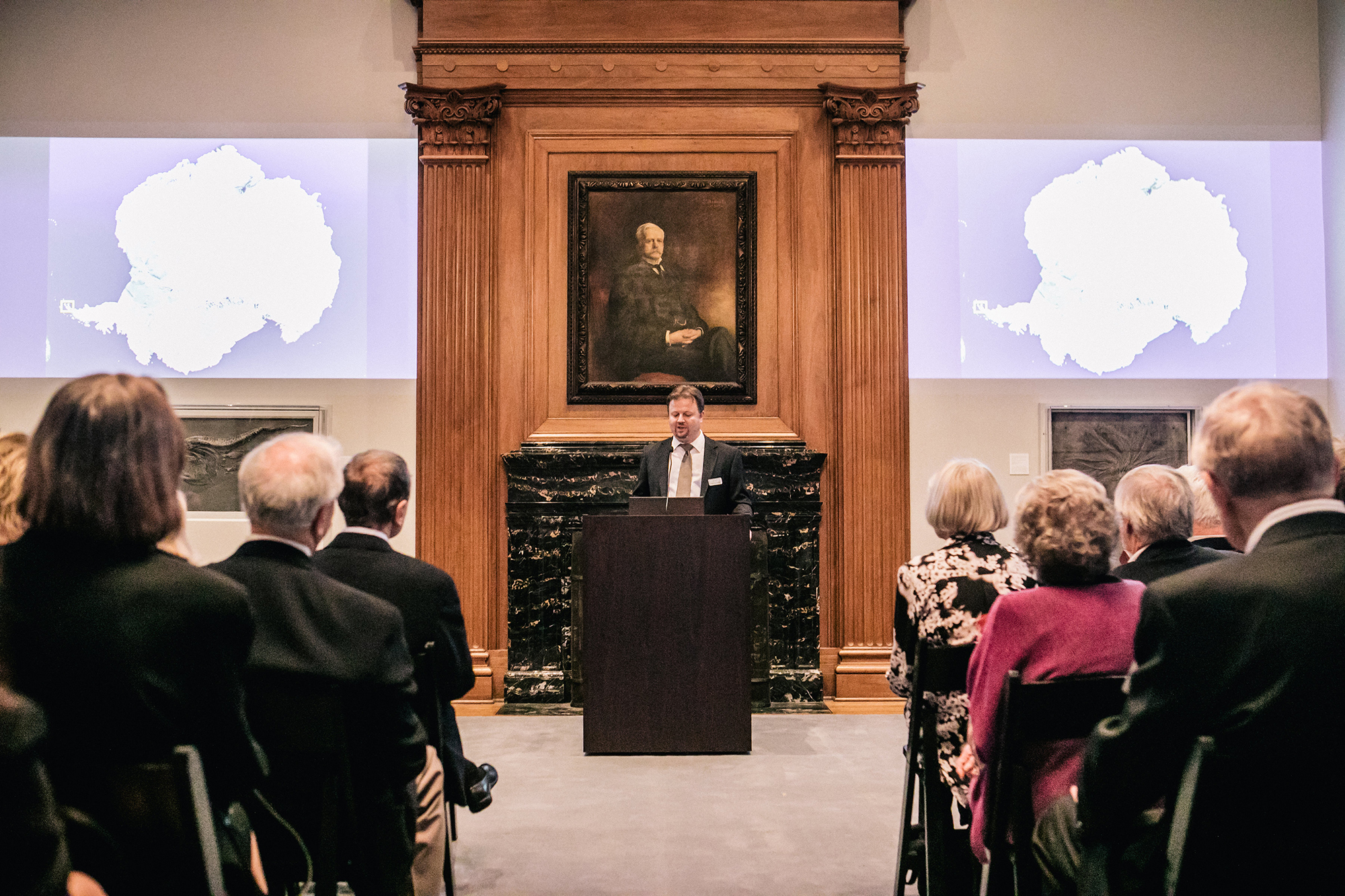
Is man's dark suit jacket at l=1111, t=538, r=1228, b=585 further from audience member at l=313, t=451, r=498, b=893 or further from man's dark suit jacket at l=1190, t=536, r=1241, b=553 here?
audience member at l=313, t=451, r=498, b=893

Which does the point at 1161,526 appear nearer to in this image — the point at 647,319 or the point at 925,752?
the point at 925,752

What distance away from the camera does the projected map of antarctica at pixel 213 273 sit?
6.36 metres

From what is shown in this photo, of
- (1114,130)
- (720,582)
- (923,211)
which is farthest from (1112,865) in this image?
(1114,130)

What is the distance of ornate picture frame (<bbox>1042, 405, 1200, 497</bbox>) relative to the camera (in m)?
6.39

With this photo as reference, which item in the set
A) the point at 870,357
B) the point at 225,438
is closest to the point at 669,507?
the point at 870,357

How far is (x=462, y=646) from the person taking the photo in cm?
267

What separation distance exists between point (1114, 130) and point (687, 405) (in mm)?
3507

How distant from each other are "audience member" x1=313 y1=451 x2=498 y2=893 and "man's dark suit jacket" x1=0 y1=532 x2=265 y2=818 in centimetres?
93

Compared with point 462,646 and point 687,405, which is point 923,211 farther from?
point 462,646

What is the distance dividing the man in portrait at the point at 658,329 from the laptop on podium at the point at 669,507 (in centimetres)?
179

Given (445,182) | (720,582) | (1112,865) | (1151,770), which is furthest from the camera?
(445,182)

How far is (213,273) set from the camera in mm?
6352

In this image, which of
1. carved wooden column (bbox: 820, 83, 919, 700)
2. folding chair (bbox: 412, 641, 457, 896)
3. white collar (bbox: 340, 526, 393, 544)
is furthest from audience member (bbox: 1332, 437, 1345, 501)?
carved wooden column (bbox: 820, 83, 919, 700)

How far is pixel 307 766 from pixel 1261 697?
67.3 inches
